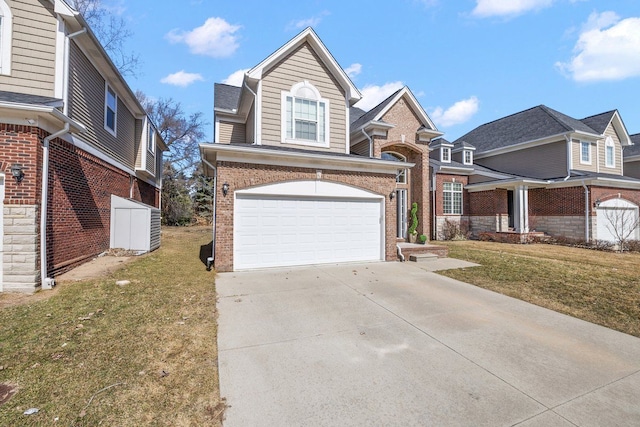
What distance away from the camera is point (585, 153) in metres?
19.3

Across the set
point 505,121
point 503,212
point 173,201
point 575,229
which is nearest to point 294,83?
point 503,212

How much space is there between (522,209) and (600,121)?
34.6 ft

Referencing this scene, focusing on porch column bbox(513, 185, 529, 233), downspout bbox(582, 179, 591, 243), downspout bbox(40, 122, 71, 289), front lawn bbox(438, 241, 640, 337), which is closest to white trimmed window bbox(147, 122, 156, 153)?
downspout bbox(40, 122, 71, 289)

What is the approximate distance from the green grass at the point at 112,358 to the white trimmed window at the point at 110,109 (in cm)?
691

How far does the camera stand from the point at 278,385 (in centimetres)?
317

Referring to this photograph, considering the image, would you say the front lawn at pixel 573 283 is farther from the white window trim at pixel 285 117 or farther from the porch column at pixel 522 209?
the white window trim at pixel 285 117

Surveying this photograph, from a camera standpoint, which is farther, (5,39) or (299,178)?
(299,178)

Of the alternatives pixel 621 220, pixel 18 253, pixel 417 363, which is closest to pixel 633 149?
pixel 621 220

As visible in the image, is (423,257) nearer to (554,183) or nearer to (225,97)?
(225,97)

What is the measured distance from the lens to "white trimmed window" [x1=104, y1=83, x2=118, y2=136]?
34.8 feet

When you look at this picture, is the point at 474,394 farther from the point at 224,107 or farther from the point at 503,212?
the point at 503,212

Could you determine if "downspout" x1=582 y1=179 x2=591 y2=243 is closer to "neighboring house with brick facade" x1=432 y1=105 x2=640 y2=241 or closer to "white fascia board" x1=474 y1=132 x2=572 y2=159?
"neighboring house with brick facade" x1=432 y1=105 x2=640 y2=241

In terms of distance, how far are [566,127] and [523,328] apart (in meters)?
19.8

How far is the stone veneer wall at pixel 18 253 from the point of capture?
6.15m
